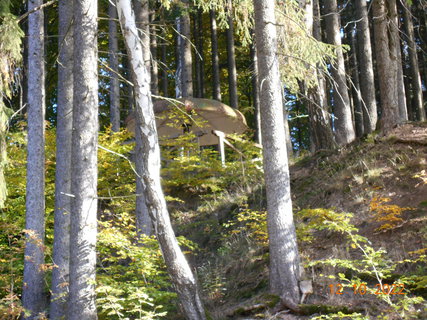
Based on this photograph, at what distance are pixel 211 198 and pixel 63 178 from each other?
5.59 metres

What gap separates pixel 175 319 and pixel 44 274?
3.50 meters

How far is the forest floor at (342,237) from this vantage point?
662 cm

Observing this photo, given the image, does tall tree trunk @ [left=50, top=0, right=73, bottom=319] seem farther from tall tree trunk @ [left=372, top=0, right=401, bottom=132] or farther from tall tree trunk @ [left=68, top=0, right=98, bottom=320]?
tall tree trunk @ [left=372, top=0, right=401, bottom=132]

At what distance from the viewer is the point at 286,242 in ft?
23.9

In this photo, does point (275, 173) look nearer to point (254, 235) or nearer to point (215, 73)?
point (254, 235)

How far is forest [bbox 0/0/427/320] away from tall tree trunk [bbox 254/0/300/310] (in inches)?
0.8

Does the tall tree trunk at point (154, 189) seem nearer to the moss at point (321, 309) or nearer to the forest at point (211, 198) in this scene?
the forest at point (211, 198)

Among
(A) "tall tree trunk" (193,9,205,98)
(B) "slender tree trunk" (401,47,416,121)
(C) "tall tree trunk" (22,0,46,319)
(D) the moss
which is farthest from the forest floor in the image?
(B) "slender tree trunk" (401,47,416,121)

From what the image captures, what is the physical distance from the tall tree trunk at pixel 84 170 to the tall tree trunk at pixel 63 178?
1418 millimetres

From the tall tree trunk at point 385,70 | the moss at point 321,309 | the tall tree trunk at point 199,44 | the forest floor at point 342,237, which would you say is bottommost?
the moss at point 321,309

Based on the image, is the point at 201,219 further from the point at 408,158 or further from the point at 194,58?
the point at 194,58

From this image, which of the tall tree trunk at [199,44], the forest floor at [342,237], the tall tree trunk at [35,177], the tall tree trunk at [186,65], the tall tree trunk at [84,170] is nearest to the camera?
the forest floor at [342,237]

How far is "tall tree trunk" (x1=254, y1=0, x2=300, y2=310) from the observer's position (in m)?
7.24

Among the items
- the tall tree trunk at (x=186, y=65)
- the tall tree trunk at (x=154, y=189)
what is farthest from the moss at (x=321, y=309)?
the tall tree trunk at (x=186, y=65)
